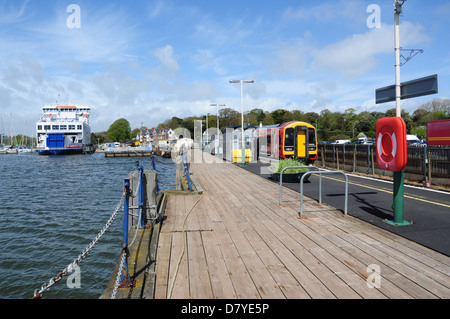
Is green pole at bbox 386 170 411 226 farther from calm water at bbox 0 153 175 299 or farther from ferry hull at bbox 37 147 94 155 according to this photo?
ferry hull at bbox 37 147 94 155

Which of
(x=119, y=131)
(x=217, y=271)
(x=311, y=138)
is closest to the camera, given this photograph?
(x=217, y=271)

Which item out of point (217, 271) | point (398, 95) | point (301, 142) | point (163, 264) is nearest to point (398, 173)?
point (398, 95)

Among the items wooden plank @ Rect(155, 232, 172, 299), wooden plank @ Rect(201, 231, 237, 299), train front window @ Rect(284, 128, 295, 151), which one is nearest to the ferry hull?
train front window @ Rect(284, 128, 295, 151)

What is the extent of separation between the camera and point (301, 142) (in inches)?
821

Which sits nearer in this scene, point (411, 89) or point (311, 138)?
point (411, 89)

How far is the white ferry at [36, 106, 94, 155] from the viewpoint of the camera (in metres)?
74.2

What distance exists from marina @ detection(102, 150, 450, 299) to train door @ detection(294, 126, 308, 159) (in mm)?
12994

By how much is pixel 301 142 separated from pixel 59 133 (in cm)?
6946

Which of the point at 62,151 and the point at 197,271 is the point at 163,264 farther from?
the point at 62,151

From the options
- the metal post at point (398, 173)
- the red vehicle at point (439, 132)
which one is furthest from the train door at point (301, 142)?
the metal post at point (398, 173)

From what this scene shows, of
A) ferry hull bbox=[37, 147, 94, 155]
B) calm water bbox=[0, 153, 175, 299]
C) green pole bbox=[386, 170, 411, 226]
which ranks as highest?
ferry hull bbox=[37, 147, 94, 155]

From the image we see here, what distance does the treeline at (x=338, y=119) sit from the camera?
70369 millimetres

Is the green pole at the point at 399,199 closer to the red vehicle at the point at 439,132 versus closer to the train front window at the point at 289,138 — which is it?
the train front window at the point at 289,138
